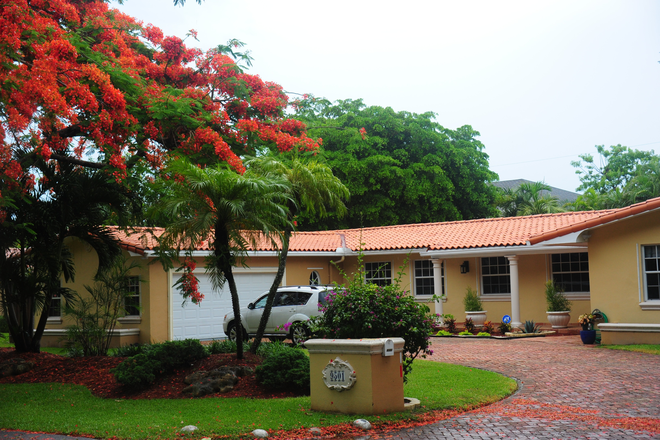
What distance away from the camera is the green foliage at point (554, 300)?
18.6 meters

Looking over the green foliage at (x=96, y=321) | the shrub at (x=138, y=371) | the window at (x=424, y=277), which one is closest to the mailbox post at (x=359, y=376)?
the shrub at (x=138, y=371)

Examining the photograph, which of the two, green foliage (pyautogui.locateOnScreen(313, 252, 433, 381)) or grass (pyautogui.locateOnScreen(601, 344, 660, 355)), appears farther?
grass (pyautogui.locateOnScreen(601, 344, 660, 355))

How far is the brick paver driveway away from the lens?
6801 millimetres

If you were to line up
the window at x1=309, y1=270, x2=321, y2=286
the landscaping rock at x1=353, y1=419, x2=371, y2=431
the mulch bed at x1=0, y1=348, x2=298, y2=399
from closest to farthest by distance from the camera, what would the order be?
1. the landscaping rock at x1=353, y1=419, x2=371, y2=431
2. the mulch bed at x1=0, y1=348, x2=298, y2=399
3. the window at x1=309, y1=270, x2=321, y2=286

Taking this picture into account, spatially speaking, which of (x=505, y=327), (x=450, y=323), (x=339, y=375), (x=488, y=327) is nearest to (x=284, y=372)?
(x=339, y=375)

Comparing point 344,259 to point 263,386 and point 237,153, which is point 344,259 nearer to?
point 237,153

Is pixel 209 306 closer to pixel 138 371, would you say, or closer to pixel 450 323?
pixel 450 323

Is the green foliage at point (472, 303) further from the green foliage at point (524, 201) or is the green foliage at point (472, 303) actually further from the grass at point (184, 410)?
the green foliage at point (524, 201)

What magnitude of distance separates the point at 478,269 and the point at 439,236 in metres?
1.82

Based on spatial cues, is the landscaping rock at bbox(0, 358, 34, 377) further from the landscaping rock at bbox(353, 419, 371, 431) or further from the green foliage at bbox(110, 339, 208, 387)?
the landscaping rock at bbox(353, 419, 371, 431)

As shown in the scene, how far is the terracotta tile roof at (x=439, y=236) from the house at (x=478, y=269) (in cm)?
4

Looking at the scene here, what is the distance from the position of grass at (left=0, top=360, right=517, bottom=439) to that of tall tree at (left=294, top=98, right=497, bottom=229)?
64.8 feet

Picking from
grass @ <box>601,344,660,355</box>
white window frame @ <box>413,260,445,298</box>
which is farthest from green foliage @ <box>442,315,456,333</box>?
grass @ <box>601,344,660,355</box>

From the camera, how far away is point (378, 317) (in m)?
8.17
